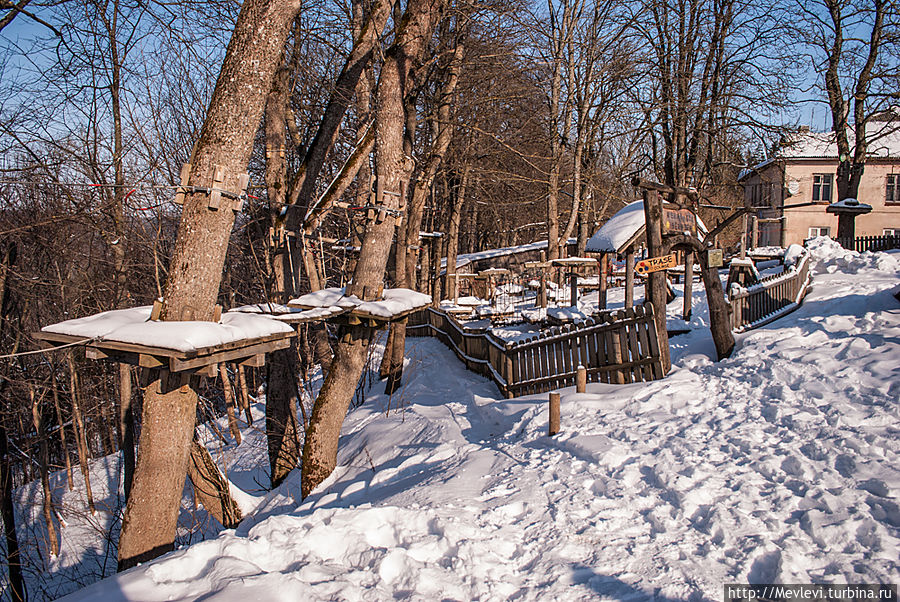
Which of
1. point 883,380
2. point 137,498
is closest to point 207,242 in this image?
point 137,498

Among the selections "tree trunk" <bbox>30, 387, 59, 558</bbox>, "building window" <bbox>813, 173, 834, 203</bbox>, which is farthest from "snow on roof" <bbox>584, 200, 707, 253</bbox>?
"building window" <bbox>813, 173, 834, 203</bbox>

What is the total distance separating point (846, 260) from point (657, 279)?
11.4 metres

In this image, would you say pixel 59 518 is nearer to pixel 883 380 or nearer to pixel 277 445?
pixel 277 445

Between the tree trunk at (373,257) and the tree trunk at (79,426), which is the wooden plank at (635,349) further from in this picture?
the tree trunk at (79,426)

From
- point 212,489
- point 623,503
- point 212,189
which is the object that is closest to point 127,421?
point 212,489

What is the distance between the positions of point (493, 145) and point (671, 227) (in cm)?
1361

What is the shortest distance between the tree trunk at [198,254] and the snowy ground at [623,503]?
870 mm

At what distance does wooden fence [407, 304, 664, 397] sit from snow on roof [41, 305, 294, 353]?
5.82 meters

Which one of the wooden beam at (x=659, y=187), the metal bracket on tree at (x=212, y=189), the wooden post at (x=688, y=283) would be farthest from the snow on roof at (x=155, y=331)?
the wooden post at (x=688, y=283)

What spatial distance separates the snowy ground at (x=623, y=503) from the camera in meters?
3.38

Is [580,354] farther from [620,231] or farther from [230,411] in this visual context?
[230,411]

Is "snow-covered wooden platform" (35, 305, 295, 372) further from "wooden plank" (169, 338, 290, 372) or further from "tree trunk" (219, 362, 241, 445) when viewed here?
"tree trunk" (219, 362, 241, 445)

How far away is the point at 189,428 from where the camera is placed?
15.9ft

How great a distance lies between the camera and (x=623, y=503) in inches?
175
